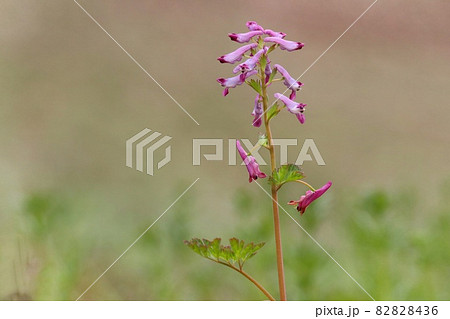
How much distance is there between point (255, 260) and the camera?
4.75ft

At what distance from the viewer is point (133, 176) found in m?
2.46

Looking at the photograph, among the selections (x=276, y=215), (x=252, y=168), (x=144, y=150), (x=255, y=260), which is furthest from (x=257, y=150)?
(x=144, y=150)

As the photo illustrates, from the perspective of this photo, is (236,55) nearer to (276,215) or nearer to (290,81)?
(290,81)

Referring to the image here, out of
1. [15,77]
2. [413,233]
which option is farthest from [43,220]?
[15,77]

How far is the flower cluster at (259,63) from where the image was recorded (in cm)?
83

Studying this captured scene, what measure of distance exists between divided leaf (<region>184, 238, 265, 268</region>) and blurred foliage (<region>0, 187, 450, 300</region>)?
349mm

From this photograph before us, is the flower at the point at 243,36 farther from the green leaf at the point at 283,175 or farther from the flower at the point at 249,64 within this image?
the green leaf at the point at 283,175

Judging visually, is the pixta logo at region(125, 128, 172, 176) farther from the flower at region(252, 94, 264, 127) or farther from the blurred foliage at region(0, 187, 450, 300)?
the flower at region(252, 94, 264, 127)

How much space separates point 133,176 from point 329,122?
0.92 m

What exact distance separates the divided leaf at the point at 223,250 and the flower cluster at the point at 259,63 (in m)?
0.15

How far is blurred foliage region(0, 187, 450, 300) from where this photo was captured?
1198 mm

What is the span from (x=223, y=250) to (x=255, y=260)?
61 cm

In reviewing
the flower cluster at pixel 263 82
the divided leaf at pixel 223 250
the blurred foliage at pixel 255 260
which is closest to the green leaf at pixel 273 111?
the flower cluster at pixel 263 82
